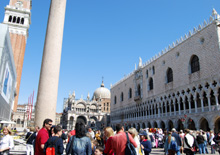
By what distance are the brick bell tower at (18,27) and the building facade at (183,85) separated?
83.2ft

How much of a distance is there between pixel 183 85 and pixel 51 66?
21.2m

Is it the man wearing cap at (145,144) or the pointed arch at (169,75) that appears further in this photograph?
the pointed arch at (169,75)

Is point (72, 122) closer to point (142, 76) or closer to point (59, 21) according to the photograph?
point (142, 76)

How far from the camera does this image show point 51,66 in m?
6.59

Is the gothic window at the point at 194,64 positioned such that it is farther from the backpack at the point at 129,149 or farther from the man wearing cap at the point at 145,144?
the backpack at the point at 129,149

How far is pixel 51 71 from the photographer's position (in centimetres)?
653

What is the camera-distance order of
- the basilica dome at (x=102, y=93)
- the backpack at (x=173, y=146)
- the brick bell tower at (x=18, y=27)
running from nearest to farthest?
1. the backpack at (x=173, y=146)
2. the brick bell tower at (x=18, y=27)
3. the basilica dome at (x=102, y=93)

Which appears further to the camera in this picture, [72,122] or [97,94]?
[97,94]

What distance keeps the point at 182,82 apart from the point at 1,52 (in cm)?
2093

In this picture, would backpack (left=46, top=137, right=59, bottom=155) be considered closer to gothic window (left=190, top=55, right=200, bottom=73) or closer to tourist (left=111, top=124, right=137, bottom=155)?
tourist (left=111, top=124, right=137, bottom=155)

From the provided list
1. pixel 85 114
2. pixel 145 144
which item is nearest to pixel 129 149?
pixel 145 144

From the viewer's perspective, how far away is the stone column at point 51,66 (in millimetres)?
6180

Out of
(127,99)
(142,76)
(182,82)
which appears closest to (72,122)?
(127,99)

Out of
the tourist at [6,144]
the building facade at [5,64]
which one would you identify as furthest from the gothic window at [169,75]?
the tourist at [6,144]
